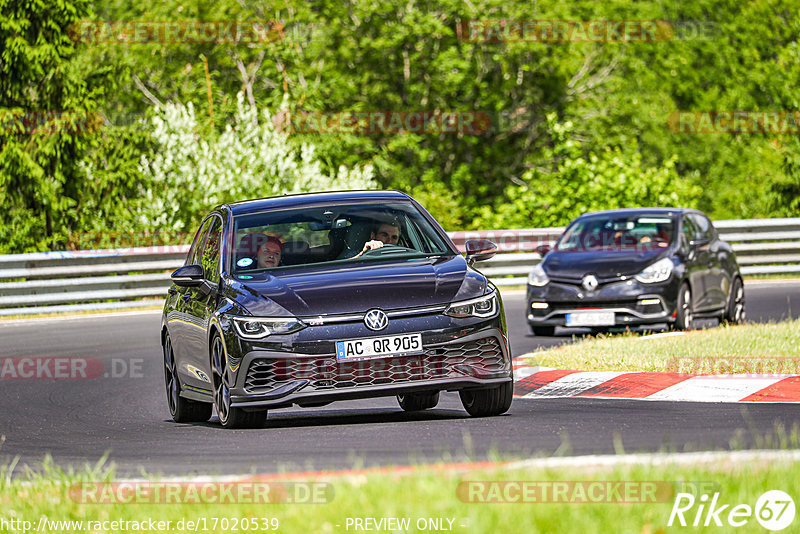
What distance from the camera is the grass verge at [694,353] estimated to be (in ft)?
39.9

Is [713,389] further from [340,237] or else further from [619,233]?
[619,233]

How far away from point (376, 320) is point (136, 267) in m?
16.2

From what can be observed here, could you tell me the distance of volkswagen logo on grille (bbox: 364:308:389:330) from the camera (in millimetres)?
9055

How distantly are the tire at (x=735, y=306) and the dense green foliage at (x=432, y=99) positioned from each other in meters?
13.3

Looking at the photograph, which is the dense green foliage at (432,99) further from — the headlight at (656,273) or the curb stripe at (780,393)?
the curb stripe at (780,393)

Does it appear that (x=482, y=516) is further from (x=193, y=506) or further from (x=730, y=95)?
(x=730, y=95)

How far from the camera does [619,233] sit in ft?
60.7

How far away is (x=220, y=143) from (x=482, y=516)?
28.4 meters

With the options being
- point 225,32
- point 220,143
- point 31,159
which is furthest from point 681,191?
point 225,32

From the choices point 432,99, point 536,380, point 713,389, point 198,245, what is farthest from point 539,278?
point 432,99

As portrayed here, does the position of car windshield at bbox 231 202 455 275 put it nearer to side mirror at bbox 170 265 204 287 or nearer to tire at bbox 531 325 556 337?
side mirror at bbox 170 265 204 287

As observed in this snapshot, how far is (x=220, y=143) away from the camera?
33156mm

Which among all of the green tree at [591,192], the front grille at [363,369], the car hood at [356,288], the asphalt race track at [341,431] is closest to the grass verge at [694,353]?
the asphalt race track at [341,431]

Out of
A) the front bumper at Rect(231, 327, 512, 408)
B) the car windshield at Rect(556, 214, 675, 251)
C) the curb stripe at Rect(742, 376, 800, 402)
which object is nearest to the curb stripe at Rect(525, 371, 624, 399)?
the curb stripe at Rect(742, 376, 800, 402)
